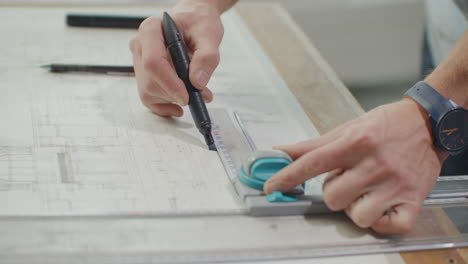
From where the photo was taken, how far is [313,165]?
736mm

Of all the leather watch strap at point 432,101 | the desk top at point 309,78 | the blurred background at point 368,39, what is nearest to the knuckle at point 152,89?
the desk top at point 309,78

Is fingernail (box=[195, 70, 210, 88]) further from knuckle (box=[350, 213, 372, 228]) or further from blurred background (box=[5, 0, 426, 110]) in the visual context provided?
blurred background (box=[5, 0, 426, 110])

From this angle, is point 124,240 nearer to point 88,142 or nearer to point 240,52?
point 88,142

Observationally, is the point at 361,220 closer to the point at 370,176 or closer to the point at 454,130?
the point at 370,176

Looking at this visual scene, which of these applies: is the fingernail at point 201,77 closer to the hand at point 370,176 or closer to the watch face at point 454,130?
the hand at point 370,176

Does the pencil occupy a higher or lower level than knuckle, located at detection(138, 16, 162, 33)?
lower

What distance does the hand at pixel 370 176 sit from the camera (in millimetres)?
726

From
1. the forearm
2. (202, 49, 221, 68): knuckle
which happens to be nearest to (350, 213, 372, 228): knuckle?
the forearm

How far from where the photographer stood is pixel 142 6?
5.05ft

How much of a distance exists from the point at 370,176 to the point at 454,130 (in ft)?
0.58

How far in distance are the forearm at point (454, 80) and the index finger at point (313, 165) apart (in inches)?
8.7

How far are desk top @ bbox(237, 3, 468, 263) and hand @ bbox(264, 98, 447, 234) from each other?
5 cm

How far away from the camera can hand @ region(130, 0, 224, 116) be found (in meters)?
0.94

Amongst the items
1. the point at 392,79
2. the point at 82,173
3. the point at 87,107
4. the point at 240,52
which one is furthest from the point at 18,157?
the point at 392,79
